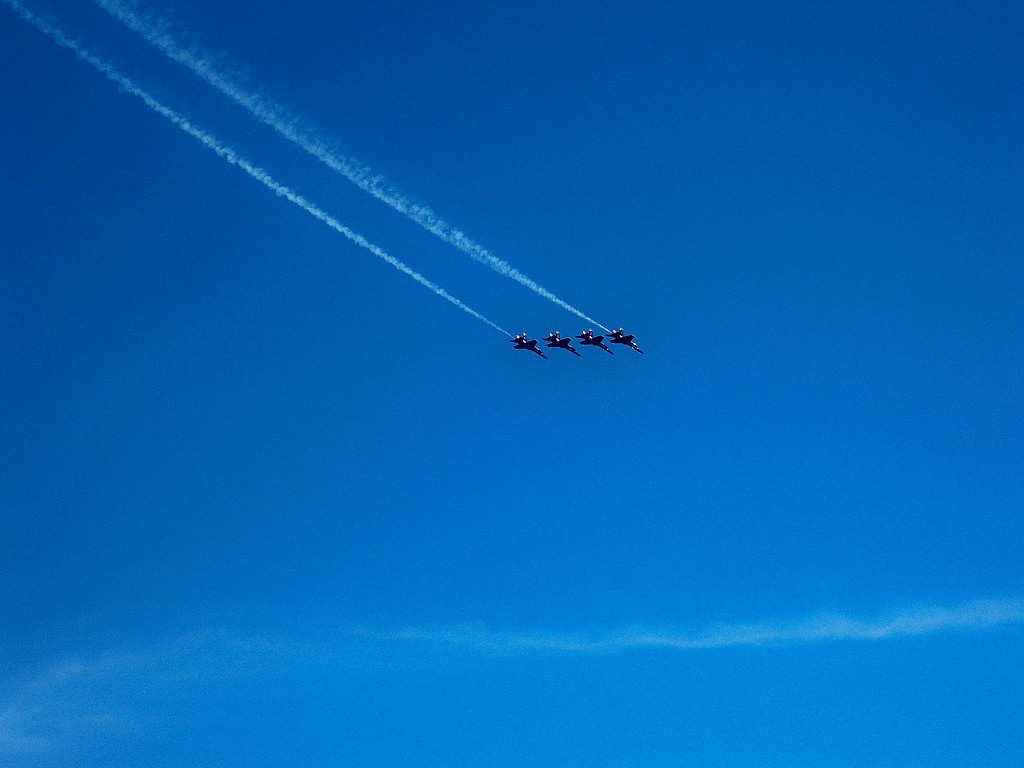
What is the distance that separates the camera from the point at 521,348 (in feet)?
65.1

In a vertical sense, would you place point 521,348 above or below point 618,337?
below

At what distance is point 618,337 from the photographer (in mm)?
19812

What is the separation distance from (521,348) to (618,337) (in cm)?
582
